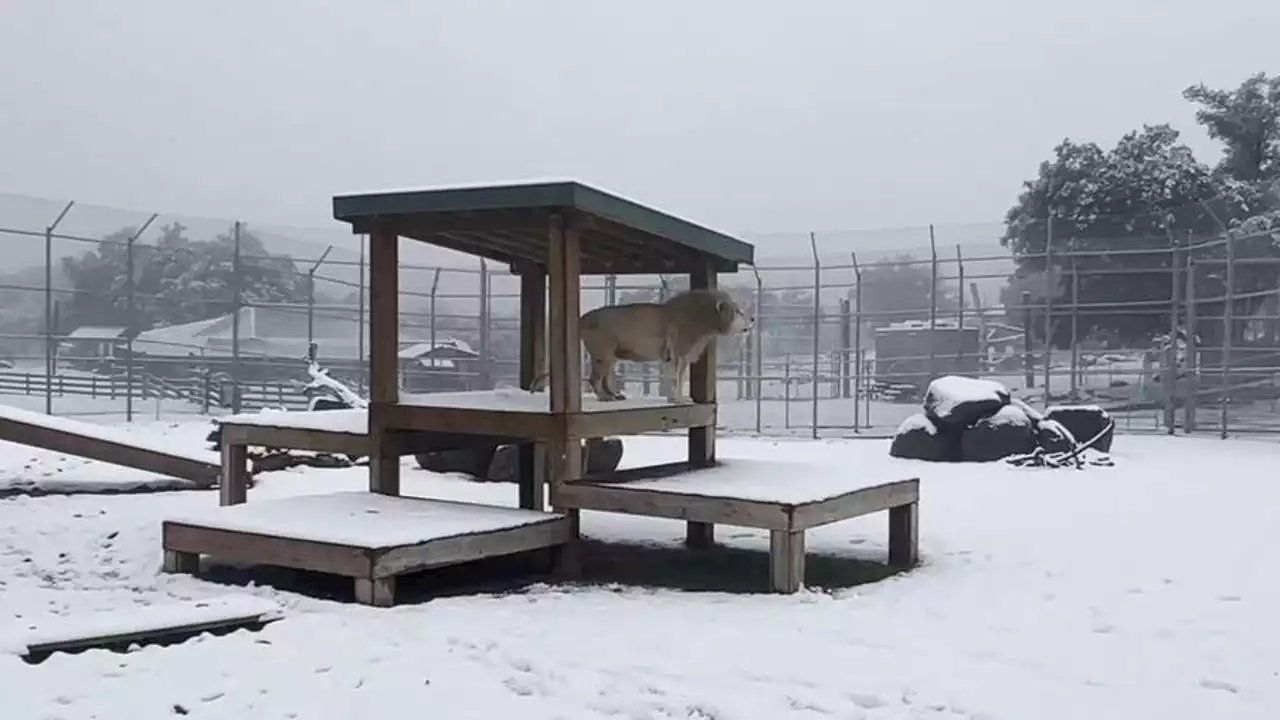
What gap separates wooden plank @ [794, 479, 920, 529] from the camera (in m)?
5.65

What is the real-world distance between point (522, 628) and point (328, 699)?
114 cm

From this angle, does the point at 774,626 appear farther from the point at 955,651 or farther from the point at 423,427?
the point at 423,427

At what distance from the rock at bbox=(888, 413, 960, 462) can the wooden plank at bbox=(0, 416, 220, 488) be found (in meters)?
6.89

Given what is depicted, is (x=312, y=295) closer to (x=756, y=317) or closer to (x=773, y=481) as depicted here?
(x=756, y=317)

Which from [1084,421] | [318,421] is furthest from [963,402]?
[318,421]

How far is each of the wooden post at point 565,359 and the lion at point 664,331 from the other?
0.93 metres

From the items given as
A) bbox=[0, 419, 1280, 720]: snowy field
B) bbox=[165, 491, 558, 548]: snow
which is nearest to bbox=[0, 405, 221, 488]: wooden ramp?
bbox=[0, 419, 1280, 720]: snowy field

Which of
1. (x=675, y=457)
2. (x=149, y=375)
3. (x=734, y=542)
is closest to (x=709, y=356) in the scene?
(x=734, y=542)

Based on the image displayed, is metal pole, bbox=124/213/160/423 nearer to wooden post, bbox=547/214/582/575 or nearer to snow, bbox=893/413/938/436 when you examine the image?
snow, bbox=893/413/938/436

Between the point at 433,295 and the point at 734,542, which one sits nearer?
the point at 734,542

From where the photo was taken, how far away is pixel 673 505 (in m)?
5.91

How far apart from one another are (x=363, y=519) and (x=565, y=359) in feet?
4.22

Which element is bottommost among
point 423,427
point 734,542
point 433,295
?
point 734,542

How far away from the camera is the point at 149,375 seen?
59.8 ft
